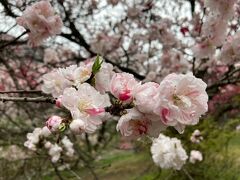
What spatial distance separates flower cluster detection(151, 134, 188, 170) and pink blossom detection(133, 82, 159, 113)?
2.82 meters

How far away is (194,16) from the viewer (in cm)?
520

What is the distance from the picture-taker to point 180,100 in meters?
1.46

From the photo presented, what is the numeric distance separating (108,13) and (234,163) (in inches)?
109

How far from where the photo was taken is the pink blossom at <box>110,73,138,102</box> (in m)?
1.50

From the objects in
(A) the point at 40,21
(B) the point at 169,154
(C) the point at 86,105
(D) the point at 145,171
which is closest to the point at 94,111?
(C) the point at 86,105

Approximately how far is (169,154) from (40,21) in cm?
200

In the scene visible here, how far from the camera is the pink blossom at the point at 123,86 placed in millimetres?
1501

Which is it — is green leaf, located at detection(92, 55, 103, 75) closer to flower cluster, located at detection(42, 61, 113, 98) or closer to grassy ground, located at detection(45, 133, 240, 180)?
flower cluster, located at detection(42, 61, 113, 98)

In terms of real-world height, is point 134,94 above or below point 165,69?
below

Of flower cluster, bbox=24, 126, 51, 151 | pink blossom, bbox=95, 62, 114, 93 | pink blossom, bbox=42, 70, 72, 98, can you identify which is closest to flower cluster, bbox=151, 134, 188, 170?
flower cluster, bbox=24, 126, 51, 151

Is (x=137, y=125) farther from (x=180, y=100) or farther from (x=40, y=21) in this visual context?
(x=40, y=21)

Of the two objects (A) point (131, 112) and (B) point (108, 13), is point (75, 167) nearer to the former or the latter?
(B) point (108, 13)

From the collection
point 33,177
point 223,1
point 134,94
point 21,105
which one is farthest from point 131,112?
point 21,105

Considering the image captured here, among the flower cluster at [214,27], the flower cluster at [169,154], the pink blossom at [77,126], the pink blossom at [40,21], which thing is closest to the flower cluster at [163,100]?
the pink blossom at [77,126]
